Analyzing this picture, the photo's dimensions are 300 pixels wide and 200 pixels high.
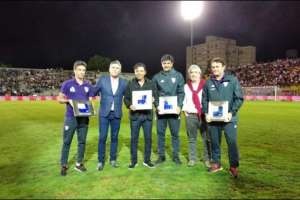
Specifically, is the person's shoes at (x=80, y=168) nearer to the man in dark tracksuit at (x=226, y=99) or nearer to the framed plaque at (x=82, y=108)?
the framed plaque at (x=82, y=108)

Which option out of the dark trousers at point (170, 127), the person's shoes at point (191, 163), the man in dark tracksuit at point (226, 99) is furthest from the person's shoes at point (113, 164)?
the man in dark tracksuit at point (226, 99)

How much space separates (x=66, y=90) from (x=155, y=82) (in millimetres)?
1968

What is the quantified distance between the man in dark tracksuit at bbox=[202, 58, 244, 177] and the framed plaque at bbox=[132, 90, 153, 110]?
1.20 meters

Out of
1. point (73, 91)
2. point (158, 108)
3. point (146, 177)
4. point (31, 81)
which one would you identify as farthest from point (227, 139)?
point (31, 81)

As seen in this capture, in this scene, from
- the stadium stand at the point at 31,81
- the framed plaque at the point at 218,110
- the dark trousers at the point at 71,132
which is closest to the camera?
the framed plaque at the point at 218,110

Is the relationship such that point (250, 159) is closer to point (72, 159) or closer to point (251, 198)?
point (251, 198)

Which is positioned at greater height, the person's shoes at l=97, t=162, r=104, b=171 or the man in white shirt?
the man in white shirt

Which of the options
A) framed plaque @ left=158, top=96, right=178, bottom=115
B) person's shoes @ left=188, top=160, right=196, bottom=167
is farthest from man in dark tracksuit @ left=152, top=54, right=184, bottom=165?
person's shoes @ left=188, top=160, right=196, bottom=167

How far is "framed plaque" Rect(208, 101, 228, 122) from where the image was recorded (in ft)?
21.2

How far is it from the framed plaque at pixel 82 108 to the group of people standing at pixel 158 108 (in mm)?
122

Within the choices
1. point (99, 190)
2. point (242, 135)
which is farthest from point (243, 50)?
point (99, 190)

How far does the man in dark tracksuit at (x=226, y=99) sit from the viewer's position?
6543 mm

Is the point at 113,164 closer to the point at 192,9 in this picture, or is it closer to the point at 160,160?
the point at 160,160

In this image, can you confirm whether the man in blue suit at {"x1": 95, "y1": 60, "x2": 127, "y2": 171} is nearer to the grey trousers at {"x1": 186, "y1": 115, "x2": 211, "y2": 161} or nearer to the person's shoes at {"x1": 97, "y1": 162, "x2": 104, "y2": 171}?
the person's shoes at {"x1": 97, "y1": 162, "x2": 104, "y2": 171}
